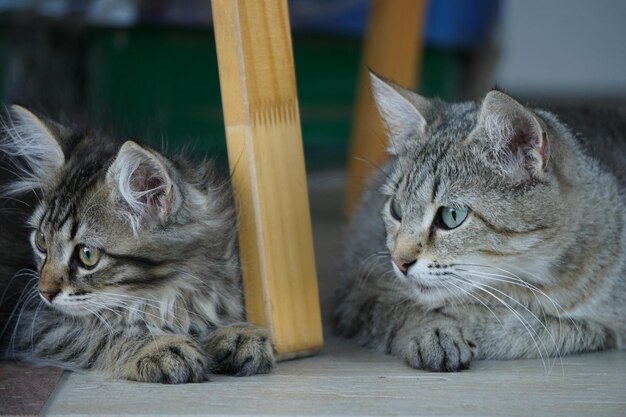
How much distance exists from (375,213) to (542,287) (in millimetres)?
648

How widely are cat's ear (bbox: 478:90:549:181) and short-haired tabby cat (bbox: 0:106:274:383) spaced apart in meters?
0.59

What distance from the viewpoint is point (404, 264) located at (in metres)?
1.91

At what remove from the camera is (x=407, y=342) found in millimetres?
1937

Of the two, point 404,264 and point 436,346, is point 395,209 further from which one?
point 436,346

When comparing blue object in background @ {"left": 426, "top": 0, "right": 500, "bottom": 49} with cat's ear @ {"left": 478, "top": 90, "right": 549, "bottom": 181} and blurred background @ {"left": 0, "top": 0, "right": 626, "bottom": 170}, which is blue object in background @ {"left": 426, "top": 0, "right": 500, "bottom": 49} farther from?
cat's ear @ {"left": 478, "top": 90, "right": 549, "bottom": 181}

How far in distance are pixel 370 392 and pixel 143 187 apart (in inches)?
24.4

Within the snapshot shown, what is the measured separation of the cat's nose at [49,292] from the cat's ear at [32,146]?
0.32m

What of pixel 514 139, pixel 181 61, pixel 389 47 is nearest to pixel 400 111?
pixel 514 139

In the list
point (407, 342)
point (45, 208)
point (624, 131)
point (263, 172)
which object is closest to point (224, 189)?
point (263, 172)

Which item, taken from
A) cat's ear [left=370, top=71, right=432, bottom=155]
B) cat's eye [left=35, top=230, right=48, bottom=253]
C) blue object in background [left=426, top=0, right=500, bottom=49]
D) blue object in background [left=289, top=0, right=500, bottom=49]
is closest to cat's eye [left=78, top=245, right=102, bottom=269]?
cat's eye [left=35, top=230, right=48, bottom=253]

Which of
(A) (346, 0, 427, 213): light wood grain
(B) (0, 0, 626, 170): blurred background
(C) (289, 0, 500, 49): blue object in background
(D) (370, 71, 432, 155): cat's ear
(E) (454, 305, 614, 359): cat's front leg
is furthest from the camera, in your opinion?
(C) (289, 0, 500, 49): blue object in background

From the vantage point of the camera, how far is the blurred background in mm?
3410

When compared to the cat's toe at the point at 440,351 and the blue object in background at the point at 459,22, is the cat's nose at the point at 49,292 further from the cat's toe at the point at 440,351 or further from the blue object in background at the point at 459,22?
the blue object in background at the point at 459,22

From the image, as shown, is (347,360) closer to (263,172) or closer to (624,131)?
(263,172)
